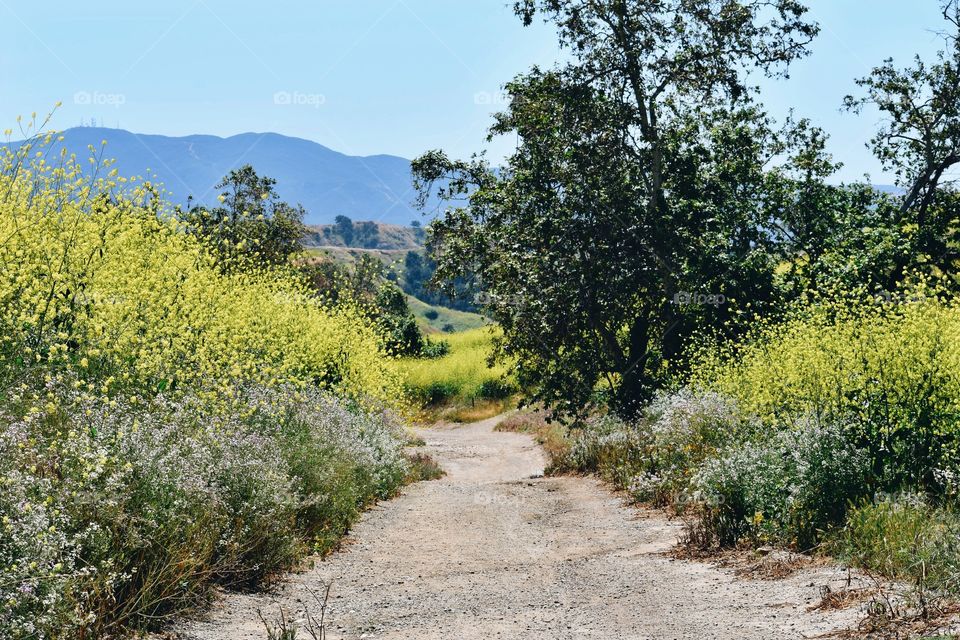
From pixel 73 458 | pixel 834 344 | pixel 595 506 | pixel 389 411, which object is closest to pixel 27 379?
pixel 73 458

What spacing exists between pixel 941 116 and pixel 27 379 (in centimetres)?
2186

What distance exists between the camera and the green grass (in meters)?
43.3

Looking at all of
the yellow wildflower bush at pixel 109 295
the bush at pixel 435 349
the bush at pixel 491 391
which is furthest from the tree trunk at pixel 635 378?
the bush at pixel 435 349

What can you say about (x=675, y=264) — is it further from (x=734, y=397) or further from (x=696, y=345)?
(x=734, y=397)

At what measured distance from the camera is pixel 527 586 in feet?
31.8

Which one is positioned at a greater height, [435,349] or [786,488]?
[435,349]

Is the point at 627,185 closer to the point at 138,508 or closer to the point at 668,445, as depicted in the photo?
the point at 668,445

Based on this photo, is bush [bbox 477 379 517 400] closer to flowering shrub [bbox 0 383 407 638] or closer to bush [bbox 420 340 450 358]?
bush [bbox 420 340 450 358]

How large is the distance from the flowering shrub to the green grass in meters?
31.0

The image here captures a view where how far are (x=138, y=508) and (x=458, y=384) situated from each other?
1506 inches

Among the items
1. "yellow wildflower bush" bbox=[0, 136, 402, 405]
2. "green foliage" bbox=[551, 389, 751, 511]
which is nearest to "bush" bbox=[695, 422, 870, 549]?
"green foliage" bbox=[551, 389, 751, 511]

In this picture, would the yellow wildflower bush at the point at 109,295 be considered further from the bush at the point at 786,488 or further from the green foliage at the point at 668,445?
the green foliage at the point at 668,445

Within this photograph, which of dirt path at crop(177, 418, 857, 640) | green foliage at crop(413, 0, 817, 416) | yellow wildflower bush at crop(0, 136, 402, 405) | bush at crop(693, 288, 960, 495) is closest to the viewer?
dirt path at crop(177, 418, 857, 640)

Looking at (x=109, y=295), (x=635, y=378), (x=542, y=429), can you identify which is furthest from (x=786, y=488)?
(x=542, y=429)
